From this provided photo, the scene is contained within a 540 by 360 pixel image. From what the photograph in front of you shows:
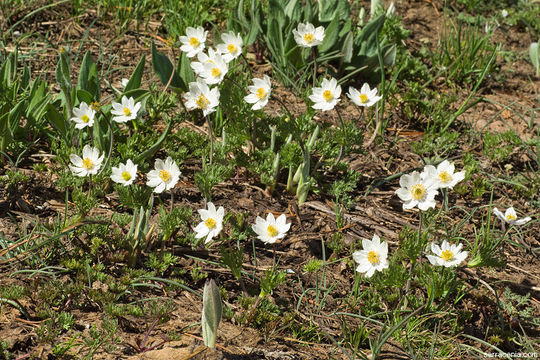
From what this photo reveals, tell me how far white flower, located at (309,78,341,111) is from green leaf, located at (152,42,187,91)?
0.89 m

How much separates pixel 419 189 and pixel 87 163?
1497 millimetres

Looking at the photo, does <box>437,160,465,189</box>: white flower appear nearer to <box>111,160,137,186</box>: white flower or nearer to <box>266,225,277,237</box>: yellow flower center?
<box>266,225,277,237</box>: yellow flower center

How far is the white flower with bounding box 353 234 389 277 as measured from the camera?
241 cm

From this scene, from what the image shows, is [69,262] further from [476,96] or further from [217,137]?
[476,96]

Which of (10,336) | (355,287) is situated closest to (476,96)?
(355,287)

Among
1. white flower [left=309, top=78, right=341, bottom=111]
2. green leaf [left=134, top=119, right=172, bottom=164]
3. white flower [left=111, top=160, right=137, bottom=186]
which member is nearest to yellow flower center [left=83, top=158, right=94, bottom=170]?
white flower [left=111, top=160, right=137, bottom=186]

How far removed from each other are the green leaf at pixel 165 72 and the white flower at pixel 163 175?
0.90 meters

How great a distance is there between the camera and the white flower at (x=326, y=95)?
2959 millimetres

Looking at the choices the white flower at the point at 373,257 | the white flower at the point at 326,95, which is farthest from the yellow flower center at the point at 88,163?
the white flower at the point at 373,257

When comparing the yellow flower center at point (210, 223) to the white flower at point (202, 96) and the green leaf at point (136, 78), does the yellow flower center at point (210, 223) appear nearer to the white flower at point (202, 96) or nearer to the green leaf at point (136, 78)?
the white flower at point (202, 96)

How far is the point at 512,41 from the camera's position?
4.84 metres

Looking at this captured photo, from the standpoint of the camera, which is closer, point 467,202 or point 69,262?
point 69,262

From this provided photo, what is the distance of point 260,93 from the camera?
116 inches

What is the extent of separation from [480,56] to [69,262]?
3143 millimetres
